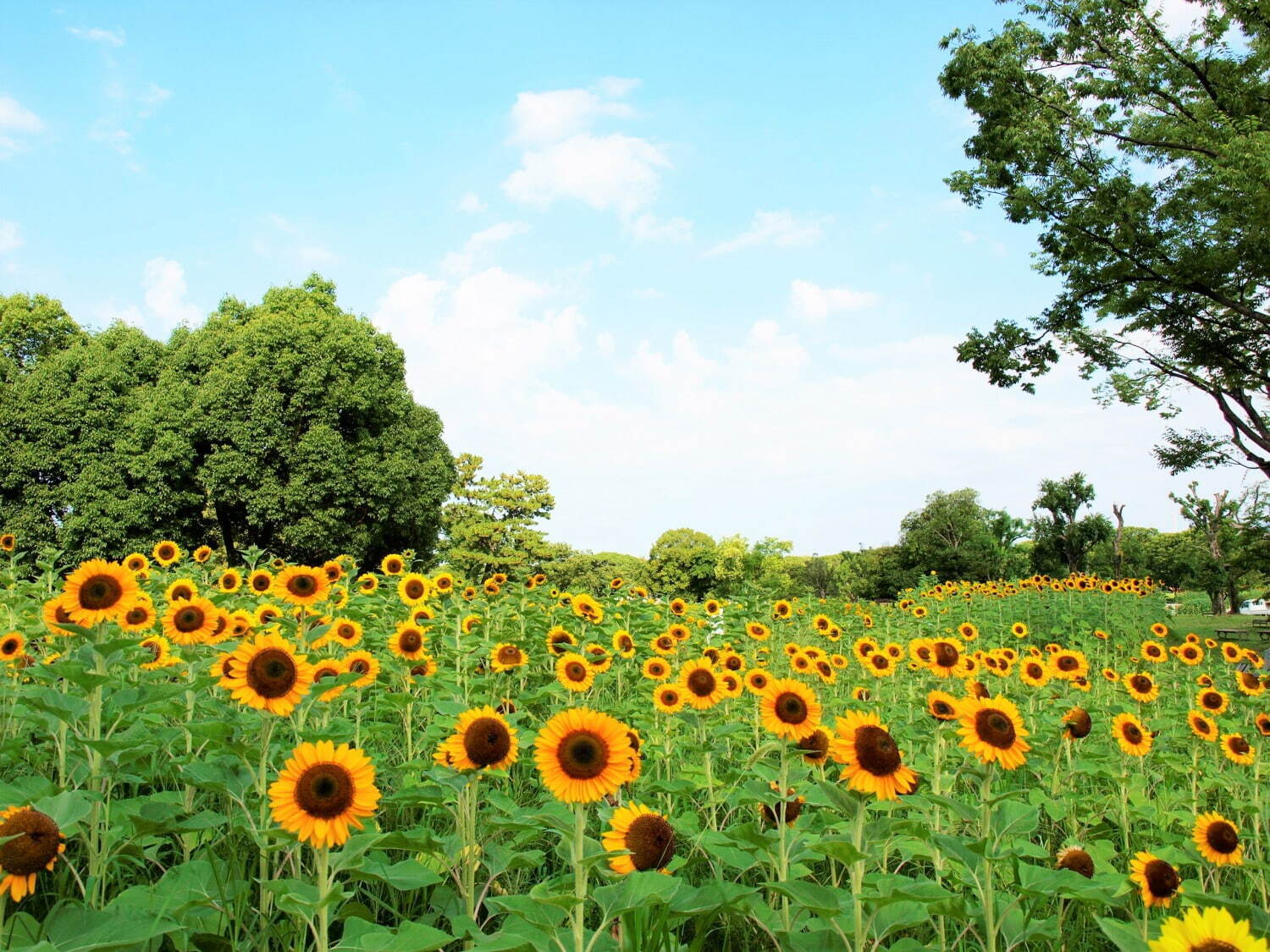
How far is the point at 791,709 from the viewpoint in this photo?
7.35 ft

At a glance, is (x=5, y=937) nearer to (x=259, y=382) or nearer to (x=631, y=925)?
(x=631, y=925)

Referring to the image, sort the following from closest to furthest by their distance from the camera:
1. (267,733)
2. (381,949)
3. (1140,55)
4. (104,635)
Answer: (381,949) → (267,733) → (104,635) → (1140,55)

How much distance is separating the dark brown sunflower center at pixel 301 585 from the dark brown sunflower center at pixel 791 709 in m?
2.31

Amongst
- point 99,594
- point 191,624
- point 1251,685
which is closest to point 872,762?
point 99,594

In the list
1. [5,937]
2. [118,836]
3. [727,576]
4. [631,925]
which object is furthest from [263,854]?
[727,576]

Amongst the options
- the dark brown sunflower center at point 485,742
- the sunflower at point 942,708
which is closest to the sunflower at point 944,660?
the sunflower at point 942,708

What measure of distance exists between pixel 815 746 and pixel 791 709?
368 mm

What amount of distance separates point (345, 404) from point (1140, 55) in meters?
19.8

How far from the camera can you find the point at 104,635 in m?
2.63

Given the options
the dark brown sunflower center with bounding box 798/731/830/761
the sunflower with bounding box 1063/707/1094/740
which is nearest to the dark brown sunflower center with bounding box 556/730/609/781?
the dark brown sunflower center with bounding box 798/731/830/761

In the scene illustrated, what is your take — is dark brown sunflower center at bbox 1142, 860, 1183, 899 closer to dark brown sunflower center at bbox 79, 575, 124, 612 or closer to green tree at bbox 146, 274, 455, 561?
dark brown sunflower center at bbox 79, 575, 124, 612

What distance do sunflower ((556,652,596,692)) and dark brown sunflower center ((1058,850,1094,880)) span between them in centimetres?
193

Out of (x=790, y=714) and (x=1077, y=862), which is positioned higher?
(x=790, y=714)

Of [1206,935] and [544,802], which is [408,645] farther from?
[1206,935]
